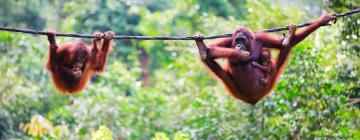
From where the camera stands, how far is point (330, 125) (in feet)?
22.3

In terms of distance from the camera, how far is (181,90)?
11727 millimetres

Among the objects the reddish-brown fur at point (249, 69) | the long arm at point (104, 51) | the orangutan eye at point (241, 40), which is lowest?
the reddish-brown fur at point (249, 69)

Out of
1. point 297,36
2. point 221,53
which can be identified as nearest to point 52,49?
point 221,53

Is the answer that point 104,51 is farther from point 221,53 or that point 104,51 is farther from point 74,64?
point 221,53

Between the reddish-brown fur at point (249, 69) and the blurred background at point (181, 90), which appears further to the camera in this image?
the blurred background at point (181, 90)

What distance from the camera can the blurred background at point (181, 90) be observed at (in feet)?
22.2

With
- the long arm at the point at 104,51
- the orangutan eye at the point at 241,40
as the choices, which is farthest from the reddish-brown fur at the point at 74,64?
the orangutan eye at the point at 241,40

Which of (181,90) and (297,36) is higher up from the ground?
(181,90)

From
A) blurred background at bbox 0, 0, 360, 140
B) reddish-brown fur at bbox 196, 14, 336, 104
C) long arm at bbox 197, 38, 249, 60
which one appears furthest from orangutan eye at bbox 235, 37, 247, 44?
blurred background at bbox 0, 0, 360, 140

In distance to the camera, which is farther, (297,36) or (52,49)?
(52,49)

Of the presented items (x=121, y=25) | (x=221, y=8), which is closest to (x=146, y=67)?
(x=121, y=25)

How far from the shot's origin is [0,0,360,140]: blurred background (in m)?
6.77

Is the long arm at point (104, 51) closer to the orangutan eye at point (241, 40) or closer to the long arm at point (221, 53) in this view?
the long arm at point (221, 53)

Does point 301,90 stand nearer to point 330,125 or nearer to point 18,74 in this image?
point 330,125
